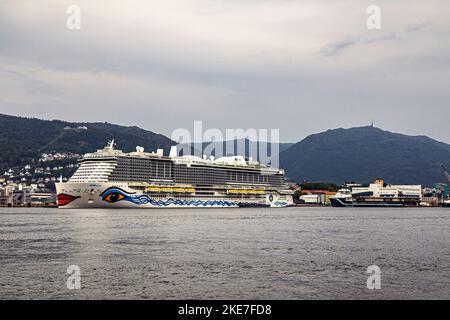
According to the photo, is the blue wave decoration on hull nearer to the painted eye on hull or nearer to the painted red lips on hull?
the painted eye on hull

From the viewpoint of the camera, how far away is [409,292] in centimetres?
2808

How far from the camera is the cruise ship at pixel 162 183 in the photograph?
124875 mm

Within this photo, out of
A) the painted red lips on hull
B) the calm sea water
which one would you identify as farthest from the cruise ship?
the calm sea water

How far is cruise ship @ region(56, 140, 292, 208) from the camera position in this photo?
410ft

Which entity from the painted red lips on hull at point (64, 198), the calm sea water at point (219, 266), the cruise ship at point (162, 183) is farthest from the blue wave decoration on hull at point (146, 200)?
the calm sea water at point (219, 266)

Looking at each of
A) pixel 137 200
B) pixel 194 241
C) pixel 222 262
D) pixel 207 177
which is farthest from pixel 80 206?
pixel 222 262

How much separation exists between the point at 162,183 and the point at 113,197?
18863 millimetres

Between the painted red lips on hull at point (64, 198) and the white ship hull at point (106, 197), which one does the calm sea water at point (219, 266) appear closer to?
the white ship hull at point (106, 197)

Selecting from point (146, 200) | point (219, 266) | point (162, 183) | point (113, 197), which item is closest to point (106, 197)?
point (113, 197)

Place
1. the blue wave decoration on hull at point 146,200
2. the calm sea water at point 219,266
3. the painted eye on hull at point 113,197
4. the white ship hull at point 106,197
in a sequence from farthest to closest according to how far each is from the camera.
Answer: the blue wave decoration on hull at point 146,200 → the painted eye on hull at point 113,197 → the white ship hull at point 106,197 → the calm sea water at point 219,266

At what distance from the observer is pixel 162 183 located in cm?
14038
